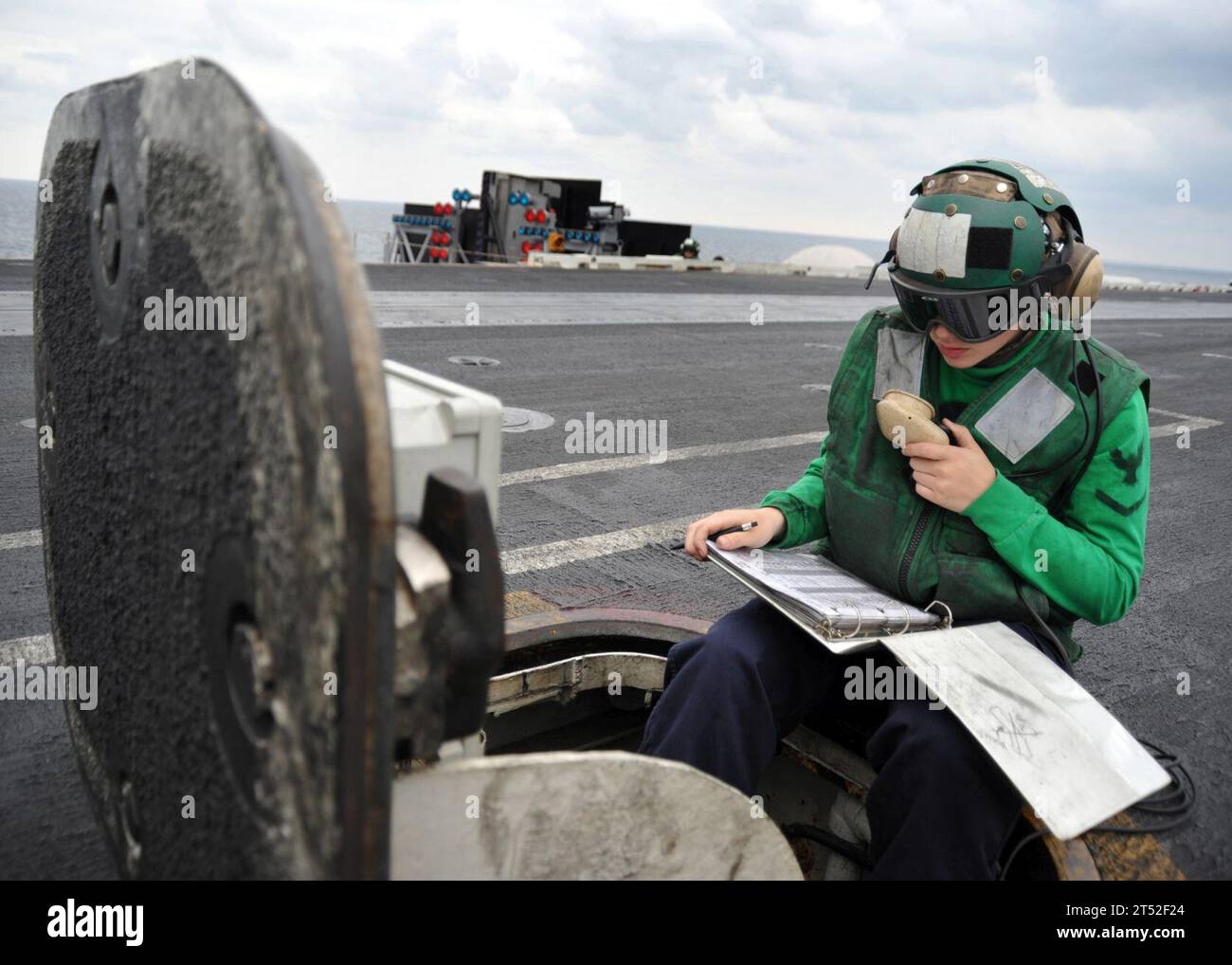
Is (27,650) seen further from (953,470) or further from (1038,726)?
(1038,726)

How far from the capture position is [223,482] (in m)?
1.16

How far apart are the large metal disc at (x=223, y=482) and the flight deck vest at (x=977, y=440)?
5.89 feet

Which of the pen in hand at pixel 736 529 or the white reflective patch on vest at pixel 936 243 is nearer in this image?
the white reflective patch on vest at pixel 936 243

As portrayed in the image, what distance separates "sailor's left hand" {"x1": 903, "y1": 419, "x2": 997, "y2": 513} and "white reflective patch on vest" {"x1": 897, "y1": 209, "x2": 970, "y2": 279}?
36cm

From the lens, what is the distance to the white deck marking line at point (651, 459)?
633 centimetres

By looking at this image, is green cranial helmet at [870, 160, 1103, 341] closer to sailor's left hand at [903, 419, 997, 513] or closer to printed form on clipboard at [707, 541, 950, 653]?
sailor's left hand at [903, 419, 997, 513]

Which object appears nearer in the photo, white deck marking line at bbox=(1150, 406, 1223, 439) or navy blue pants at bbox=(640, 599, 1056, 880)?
navy blue pants at bbox=(640, 599, 1056, 880)

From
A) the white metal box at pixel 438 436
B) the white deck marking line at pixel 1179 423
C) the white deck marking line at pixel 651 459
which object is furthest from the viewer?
the white deck marking line at pixel 1179 423

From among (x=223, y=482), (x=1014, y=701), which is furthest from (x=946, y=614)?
(x=223, y=482)

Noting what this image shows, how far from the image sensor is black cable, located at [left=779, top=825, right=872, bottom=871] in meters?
2.76

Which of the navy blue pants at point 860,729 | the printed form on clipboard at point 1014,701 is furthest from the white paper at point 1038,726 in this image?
the navy blue pants at point 860,729

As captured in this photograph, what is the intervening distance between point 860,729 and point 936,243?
1200 millimetres

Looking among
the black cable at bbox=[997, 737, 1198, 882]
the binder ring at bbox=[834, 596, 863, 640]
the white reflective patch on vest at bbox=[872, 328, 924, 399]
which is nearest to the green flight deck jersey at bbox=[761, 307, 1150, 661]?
the white reflective patch on vest at bbox=[872, 328, 924, 399]

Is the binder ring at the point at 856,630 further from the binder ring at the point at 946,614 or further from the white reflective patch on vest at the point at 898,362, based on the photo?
the white reflective patch on vest at the point at 898,362
